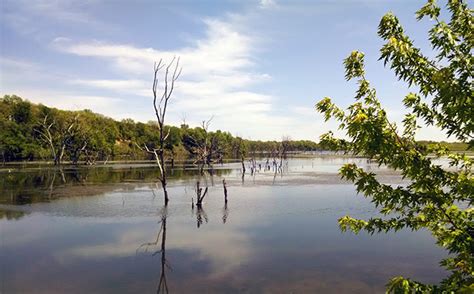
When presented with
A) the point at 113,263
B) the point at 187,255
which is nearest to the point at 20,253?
the point at 113,263

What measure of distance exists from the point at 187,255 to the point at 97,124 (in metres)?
113

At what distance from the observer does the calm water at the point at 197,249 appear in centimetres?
1441

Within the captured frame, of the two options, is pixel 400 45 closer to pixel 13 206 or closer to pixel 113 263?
pixel 113 263

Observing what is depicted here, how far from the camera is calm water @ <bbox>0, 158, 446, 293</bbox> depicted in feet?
47.3

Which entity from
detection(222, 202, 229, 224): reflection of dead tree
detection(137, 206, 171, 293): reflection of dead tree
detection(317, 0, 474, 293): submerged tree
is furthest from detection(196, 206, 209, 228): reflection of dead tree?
detection(317, 0, 474, 293): submerged tree

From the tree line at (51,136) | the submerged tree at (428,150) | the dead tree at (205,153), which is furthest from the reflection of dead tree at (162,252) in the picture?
the tree line at (51,136)

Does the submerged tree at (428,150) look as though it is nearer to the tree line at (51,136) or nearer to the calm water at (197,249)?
the calm water at (197,249)

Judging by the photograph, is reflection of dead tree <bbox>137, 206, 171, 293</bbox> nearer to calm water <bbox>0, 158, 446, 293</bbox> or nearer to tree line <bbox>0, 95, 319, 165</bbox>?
calm water <bbox>0, 158, 446, 293</bbox>

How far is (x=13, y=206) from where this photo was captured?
2983 centimetres

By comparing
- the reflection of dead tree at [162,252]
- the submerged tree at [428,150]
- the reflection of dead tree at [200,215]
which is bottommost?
the reflection of dead tree at [162,252]

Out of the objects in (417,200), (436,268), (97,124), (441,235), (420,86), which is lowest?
(436,268)

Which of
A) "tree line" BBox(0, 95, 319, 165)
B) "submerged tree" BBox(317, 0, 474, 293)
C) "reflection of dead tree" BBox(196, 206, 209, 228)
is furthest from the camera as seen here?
"tree line" BBox(0, 95, 319, 165)

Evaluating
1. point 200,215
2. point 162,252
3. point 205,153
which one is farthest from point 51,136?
point 162,252

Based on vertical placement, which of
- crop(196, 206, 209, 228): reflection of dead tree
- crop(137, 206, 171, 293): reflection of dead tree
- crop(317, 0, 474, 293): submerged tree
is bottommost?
crop(137, 206, 171, 293): reflection of dead tree
